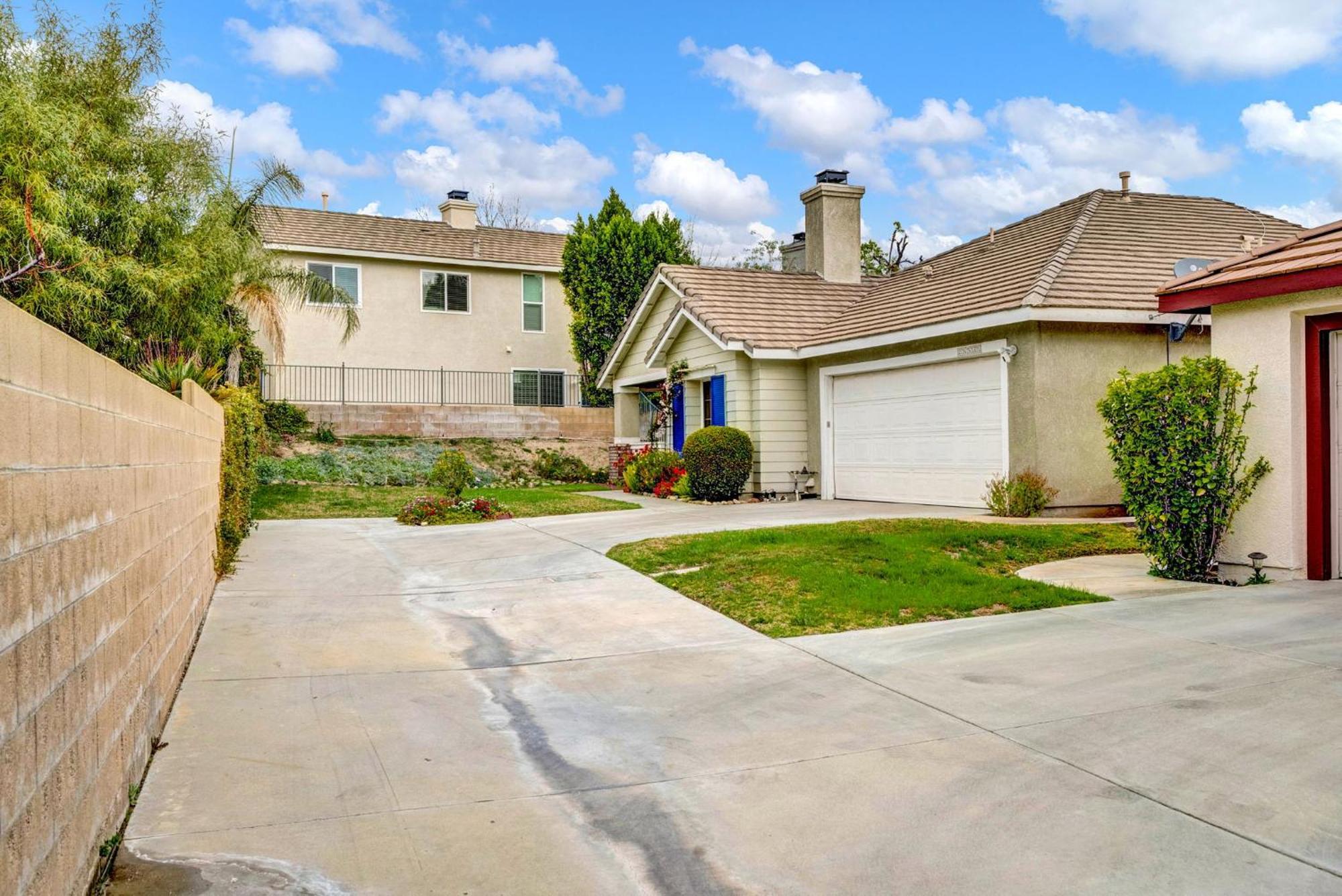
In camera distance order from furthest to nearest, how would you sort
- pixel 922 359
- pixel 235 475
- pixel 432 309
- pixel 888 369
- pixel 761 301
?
pixel 432 309 < pixel 761 301 < pixel 888 369 < pixel 922 359 < pixel 235 475

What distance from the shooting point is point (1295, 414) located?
9359mm

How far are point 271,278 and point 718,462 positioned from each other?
41.5ft

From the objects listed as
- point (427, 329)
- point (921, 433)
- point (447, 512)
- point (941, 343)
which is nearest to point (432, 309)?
point (427, 329)

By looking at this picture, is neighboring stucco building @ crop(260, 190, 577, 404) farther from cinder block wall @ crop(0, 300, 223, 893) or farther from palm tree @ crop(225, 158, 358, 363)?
cinder block wall @ crop(0, 300, 223, 893)

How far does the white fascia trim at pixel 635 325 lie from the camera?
23.0 meters

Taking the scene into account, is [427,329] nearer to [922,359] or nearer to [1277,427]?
[922,359]

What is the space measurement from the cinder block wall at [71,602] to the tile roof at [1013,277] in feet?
41.0

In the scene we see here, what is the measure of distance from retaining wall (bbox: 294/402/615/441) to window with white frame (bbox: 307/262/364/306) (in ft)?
14.1

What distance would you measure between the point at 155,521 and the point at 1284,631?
744 centimetres

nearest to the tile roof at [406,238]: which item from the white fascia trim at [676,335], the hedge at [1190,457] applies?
the white fascia trim at [676,335]

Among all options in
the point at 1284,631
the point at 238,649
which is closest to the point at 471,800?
the point at 238,649

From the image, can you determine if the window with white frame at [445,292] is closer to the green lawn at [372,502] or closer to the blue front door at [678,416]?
the green lawn at [372,502]

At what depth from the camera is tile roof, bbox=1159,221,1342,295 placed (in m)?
9.09

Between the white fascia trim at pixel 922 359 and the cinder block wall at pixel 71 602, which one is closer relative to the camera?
the cinder block wall at pixel 71 602
